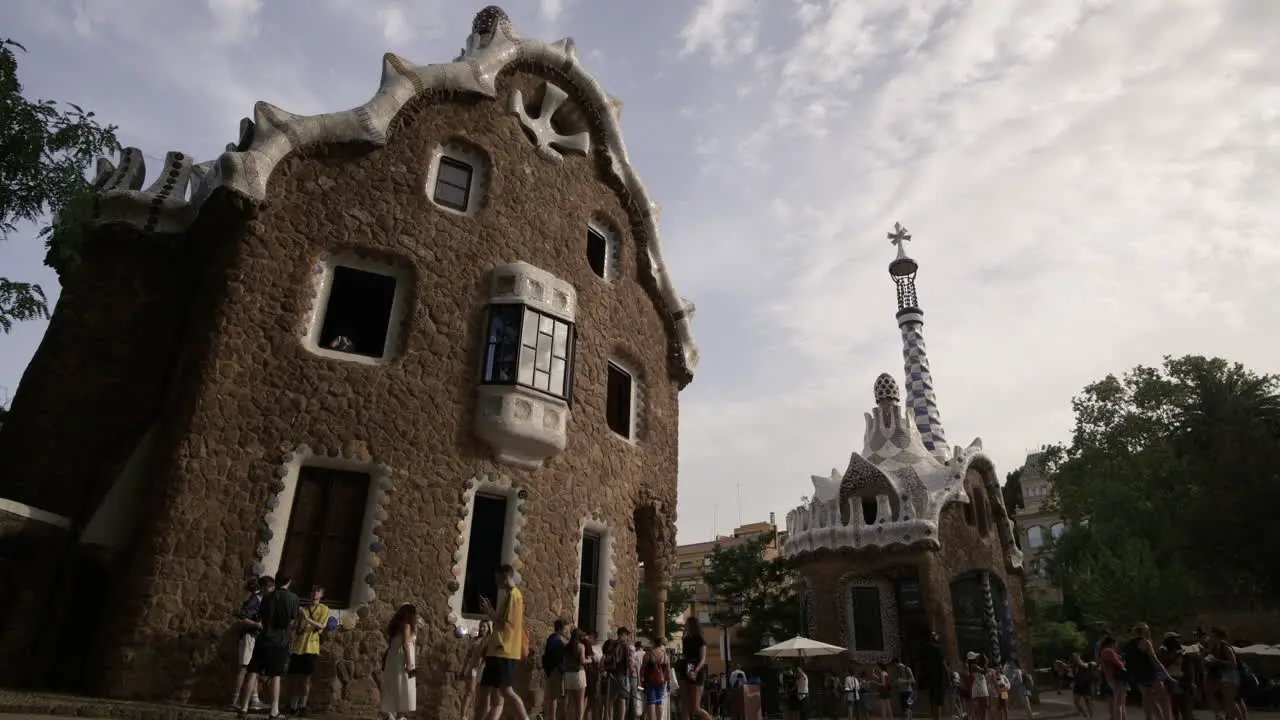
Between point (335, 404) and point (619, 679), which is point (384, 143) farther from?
point (619, 679)

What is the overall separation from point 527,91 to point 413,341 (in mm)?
5081

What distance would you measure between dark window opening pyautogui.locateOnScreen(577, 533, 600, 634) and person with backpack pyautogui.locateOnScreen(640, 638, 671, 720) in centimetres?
268

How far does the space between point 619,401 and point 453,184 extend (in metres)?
4.50

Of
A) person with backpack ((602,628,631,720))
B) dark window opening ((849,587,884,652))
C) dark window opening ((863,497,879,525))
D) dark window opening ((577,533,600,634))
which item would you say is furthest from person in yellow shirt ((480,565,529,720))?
dark window opening ((863,497,879,525))

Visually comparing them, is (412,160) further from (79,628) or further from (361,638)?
(79,628)

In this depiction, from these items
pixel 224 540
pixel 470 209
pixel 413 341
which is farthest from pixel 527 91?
pixel 224 540

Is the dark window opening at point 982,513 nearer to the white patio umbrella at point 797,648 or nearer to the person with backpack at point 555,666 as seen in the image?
the white patio umbrella at point 797,648

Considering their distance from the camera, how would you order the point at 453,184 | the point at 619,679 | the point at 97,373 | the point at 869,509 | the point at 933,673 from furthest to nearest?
1. the point at 869,509
2. the point at 453,184
3. the point at 933,673
4. the point at 97,373
5. the point at 619,679

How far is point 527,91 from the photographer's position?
13.0m

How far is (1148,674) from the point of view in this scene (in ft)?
30.5

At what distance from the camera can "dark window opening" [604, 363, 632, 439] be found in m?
13.4

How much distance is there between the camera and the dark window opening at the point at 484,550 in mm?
10008

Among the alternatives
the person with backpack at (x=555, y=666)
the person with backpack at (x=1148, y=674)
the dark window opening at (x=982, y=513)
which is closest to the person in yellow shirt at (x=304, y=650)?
the person with backpack at (x=555, y=666)

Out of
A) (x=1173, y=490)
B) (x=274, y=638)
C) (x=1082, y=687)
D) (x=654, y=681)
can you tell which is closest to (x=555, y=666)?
(x=654, y=681)
